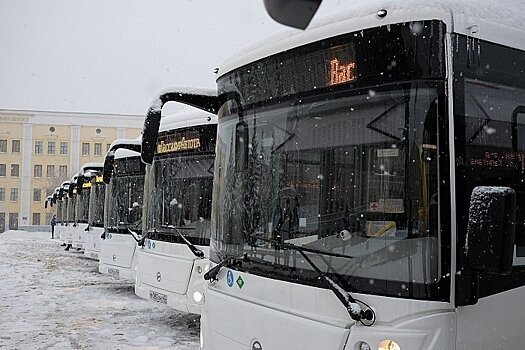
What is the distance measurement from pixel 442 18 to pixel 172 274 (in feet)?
20.4

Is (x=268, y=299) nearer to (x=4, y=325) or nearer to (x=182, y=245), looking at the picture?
(x=182, y=245)

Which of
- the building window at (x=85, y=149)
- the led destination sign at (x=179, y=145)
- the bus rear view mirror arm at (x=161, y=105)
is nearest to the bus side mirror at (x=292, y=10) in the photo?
the bus rear view mirror arm at (x=161, y=105)

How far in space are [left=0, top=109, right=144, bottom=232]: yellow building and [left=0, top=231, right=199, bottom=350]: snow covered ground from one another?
53807mm

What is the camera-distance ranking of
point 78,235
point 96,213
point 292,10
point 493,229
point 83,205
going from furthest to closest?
point 78,235 → point 83,205 → point 96,213 → point 493,229 → point 292,10

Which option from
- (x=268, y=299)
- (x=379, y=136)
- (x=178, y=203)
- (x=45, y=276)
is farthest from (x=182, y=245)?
(x=45, y=276)

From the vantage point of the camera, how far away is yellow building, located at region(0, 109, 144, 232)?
6975 cm

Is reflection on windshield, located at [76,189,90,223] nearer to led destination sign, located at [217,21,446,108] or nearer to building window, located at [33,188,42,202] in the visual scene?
led destination sign, located at [217,21,446,108]

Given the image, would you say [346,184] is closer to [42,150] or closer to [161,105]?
[161,105]

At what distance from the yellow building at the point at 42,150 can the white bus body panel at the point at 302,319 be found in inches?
2617

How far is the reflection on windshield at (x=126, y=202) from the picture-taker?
1315 centimetres

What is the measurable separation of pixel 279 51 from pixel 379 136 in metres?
1.04

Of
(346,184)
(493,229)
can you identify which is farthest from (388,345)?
(346,184)

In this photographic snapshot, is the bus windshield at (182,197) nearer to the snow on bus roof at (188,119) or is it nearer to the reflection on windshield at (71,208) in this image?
the snow on bus roof at (188,119)

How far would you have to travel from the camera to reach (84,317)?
434 inches
